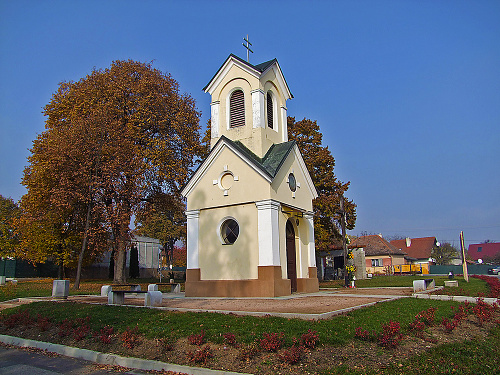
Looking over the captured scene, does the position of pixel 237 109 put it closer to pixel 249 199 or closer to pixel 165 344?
pixel 249 199

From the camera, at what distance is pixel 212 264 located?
18.6 metres

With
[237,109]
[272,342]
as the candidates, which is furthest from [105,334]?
[237,109]

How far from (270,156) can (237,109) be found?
3104 millimetres

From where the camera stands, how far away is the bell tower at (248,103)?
64.8ft

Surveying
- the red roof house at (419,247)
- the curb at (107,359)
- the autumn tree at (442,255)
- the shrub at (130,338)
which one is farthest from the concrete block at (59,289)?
the autumn tree at (442,255)

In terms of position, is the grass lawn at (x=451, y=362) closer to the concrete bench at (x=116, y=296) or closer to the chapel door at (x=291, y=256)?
the concrete bench at (x=116, y=296)

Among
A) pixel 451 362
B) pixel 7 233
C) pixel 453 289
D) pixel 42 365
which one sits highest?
pixel 7 233

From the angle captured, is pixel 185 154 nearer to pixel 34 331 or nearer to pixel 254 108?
pixel 254 108

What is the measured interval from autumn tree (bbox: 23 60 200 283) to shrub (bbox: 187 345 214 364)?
19325mm

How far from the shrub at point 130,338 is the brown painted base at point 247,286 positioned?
8.25 metres

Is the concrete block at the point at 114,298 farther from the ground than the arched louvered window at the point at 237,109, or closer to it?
closer to it

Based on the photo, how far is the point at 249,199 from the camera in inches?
706

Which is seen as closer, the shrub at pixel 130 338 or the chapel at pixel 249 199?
the shrub at pixel 130 338

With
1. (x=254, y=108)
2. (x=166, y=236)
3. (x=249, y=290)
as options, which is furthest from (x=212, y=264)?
(x=166, y=236)
